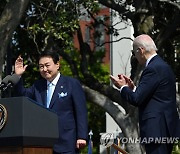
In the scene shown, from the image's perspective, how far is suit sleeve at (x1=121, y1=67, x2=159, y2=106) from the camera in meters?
6.41

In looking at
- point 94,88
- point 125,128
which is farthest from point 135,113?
point 94,88

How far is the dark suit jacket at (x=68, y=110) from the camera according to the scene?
750 centimetres

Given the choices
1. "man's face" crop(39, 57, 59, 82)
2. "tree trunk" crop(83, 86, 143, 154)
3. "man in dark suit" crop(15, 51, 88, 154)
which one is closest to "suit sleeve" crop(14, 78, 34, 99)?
"man in dark suit" crop(15, 51, 88, 154)

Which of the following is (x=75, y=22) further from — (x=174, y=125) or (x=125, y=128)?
(x=174, y=125)

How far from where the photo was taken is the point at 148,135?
21.2 feet

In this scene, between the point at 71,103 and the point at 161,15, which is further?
the point at 161,15

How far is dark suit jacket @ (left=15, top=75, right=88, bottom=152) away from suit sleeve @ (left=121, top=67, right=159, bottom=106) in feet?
3.82

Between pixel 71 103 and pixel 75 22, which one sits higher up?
pixel 75 22

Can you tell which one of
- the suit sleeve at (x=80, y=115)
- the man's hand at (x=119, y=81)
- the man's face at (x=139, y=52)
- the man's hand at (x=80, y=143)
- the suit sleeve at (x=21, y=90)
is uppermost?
the man's face at (x=139, y=52)

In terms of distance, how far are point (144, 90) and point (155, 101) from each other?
0.16 m

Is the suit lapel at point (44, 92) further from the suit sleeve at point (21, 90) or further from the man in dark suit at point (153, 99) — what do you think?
the man in dark suit at point (153, 99)

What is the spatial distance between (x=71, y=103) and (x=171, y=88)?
146 cm

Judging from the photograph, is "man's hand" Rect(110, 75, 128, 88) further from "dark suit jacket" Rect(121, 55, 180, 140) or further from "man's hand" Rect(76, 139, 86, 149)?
"man's hand" Rect(76, 139, 86, 149)

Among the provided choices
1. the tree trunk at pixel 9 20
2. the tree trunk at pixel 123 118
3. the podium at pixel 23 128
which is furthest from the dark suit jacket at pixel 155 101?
the tree trunk at pixel 123 118
